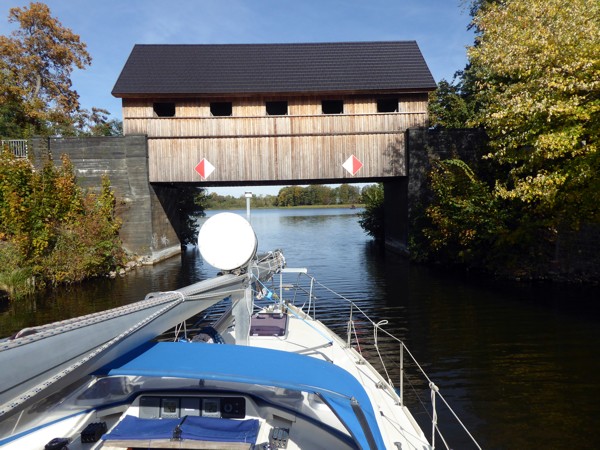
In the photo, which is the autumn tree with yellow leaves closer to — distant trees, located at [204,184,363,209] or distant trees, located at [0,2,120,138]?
distant trees, located at [0,2,120,138]

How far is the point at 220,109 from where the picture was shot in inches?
1053

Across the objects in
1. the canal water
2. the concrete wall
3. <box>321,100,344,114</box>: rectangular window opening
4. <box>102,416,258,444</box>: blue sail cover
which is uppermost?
<box>321,100,344,114</box>: rectangular window opening

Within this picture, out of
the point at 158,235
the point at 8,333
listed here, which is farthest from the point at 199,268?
the point at 8,333

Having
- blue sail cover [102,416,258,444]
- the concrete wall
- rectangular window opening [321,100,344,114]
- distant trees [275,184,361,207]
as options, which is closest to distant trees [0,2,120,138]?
the concrete wall

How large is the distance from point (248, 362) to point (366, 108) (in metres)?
22.0

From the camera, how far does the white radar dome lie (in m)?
6.37

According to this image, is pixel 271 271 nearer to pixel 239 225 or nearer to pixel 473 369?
pixel 239 225

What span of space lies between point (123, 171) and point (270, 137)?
8415 millimetres

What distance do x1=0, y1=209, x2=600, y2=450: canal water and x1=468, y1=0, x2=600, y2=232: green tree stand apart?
12.7 feet

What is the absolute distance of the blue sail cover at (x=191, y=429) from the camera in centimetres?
398

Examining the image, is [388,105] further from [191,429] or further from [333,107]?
[191,429]

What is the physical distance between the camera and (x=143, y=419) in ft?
14.2

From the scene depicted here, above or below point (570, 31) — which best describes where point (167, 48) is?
above

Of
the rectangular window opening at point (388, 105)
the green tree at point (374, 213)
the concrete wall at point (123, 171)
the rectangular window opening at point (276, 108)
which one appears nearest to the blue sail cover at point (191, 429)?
the concrete wall at point (123, 171)
